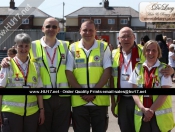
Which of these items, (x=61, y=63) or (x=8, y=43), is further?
(x=8, y=43)

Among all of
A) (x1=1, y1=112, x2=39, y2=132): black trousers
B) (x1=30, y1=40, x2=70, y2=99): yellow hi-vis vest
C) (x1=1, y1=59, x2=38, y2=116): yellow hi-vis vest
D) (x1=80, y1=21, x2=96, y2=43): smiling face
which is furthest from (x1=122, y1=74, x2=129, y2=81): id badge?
(x1=1, y1=112, x2=39, y2=132): black trousers

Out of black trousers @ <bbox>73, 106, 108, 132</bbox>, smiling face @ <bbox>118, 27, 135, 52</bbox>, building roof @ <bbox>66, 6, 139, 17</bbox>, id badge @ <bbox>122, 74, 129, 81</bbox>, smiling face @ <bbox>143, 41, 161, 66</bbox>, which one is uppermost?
building roof @ <bbox>66, 6, 139, 17</bbox>

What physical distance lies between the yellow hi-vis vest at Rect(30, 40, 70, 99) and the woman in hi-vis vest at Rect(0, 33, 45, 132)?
8.2 inches

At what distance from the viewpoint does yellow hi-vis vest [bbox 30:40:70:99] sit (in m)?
4.73

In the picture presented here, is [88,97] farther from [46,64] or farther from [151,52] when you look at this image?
[151,52]

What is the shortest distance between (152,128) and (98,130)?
0.77m

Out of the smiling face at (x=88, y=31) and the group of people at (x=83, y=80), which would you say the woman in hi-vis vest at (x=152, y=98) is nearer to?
the group of people at (x=83, y=80)

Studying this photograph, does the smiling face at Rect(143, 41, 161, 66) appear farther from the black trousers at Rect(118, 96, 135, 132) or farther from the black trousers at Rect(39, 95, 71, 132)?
the black trousers at Rect(39, 95, 71, 132)

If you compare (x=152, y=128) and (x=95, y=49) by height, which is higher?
(x=95, y=49)

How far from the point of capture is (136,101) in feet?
14.9

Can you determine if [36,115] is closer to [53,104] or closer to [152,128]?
[53,104]

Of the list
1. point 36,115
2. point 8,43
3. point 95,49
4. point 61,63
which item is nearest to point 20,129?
point 36,115

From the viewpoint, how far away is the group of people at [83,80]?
4.45 meters

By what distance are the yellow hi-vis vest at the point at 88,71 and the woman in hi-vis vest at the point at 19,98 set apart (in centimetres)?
60
